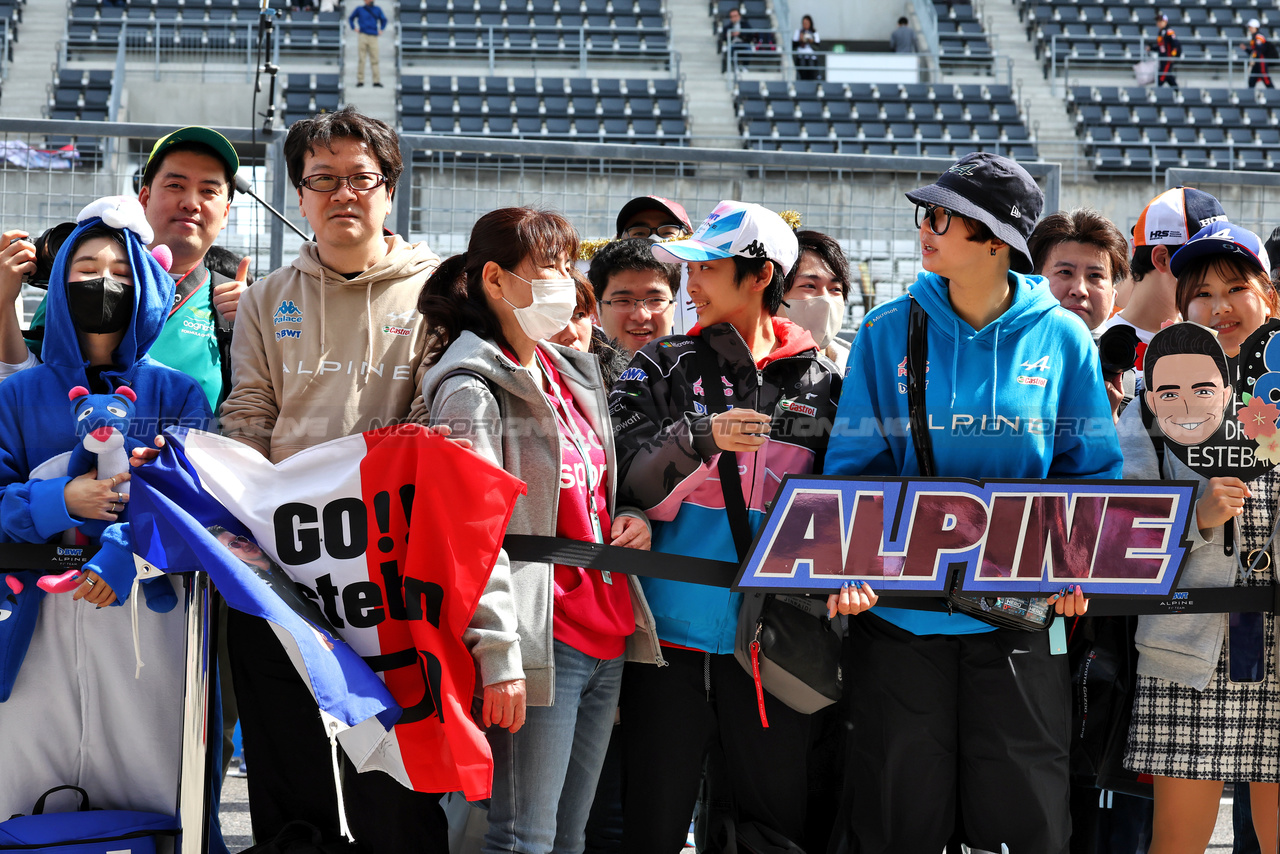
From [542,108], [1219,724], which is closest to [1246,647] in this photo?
[1219,724]

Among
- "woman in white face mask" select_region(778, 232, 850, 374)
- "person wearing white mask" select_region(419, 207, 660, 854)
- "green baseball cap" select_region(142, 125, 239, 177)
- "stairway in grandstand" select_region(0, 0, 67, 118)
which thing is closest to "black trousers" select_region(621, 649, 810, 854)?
"person wearing white mask" select_region(419, 207, 660, 854)

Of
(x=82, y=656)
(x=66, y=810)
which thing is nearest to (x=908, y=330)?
(x=82, y=656)

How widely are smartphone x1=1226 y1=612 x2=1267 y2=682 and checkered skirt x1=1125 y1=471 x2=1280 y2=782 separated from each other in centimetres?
2

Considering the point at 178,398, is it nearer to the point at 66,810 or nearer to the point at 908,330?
the point at 66,810

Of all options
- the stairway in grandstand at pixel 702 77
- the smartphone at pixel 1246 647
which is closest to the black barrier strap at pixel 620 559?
the smartphone at pixel 1246 647

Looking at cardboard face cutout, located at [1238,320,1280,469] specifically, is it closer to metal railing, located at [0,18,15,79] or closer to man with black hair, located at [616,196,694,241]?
man with black hair, located at [616,196,694,241]

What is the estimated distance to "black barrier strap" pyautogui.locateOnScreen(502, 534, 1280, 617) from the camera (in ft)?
8.27

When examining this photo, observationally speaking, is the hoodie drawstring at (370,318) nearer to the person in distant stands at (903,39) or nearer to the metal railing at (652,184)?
the metal railing at (652,184)

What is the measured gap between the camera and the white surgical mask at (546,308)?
2562mm

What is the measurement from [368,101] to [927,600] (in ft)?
58.3

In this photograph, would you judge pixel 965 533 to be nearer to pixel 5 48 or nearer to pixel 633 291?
pixel 633 291

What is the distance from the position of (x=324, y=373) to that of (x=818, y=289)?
5.39 feet

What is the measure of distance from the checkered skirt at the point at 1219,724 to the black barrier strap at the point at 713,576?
7 cm

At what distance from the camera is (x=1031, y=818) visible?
8.25 feet
